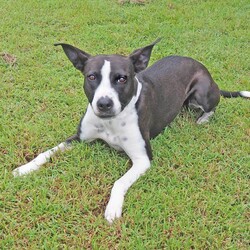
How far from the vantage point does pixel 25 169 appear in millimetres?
3494

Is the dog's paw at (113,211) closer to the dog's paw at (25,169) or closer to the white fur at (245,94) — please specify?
the dog's paw at (25,169)

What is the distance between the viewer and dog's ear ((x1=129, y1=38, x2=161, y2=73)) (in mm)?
3473

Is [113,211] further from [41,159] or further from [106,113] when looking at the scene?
[41,159]

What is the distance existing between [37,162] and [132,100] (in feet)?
3.26

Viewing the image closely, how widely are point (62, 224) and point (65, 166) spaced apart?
2.29 ft

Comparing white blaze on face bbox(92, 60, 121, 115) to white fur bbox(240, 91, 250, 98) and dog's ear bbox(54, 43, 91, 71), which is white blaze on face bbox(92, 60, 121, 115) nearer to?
dog's ear bbox(54, 43, 91, 71)

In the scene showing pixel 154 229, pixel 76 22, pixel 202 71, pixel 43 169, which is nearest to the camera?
pixel 154 229

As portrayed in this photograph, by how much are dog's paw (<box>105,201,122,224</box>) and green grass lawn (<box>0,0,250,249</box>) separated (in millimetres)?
55

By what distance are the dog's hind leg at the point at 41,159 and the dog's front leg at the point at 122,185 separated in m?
0.64

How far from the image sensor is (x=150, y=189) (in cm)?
337

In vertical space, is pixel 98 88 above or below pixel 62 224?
above

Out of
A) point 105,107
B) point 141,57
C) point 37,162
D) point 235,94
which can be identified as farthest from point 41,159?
point 235,94

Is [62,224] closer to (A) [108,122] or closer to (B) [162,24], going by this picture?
(A) [108,122]

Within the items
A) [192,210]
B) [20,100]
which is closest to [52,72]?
[20,100]
